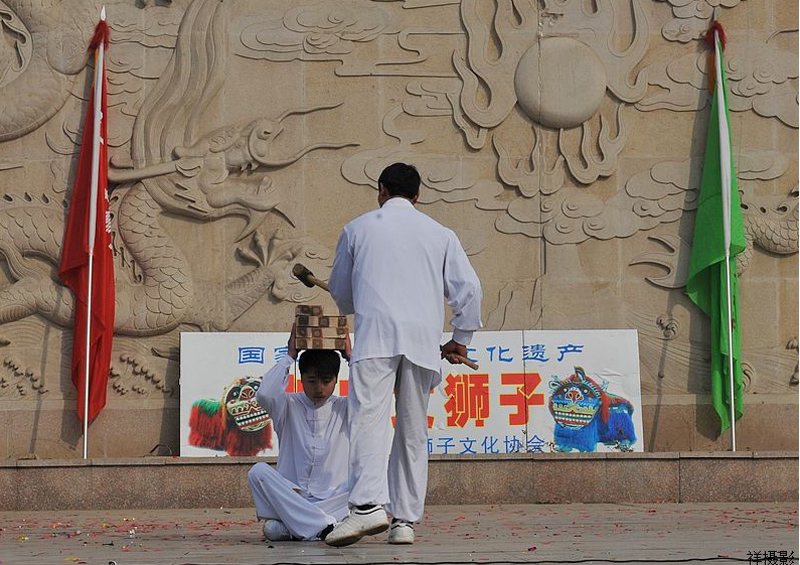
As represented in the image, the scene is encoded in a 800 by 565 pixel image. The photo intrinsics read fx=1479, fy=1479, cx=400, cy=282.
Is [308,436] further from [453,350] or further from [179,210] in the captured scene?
[179,210]

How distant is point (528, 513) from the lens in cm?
802

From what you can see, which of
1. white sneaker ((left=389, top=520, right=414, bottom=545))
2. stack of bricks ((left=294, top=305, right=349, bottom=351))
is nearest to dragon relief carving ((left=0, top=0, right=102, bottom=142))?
stack of bricks ((left=294, top=305, right=349, bottom=351))

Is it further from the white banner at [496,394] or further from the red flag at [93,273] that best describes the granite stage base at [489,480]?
the red flag at [93,273]

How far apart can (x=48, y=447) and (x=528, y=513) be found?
11.0 feet

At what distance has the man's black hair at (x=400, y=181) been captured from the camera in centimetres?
562

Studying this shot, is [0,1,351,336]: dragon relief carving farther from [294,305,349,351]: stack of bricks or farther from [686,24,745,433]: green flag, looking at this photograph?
[294,305,349,351]: stack of bricks

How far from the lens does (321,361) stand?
5707 mm

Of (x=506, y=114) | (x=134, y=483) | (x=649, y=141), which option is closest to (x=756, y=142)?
(x=649, y=141)

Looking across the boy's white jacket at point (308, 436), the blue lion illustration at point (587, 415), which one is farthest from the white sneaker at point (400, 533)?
the blue lion illustration at point (587, 415)

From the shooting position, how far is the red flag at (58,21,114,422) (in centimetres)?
952

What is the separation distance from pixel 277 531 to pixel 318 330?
2.58 ft

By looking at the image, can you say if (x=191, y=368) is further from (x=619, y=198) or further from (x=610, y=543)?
(x=610, y=543)

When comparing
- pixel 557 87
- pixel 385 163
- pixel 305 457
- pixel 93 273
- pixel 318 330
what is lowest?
pixel 305 457

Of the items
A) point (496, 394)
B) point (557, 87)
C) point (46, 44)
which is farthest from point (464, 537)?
point (46, 44)
